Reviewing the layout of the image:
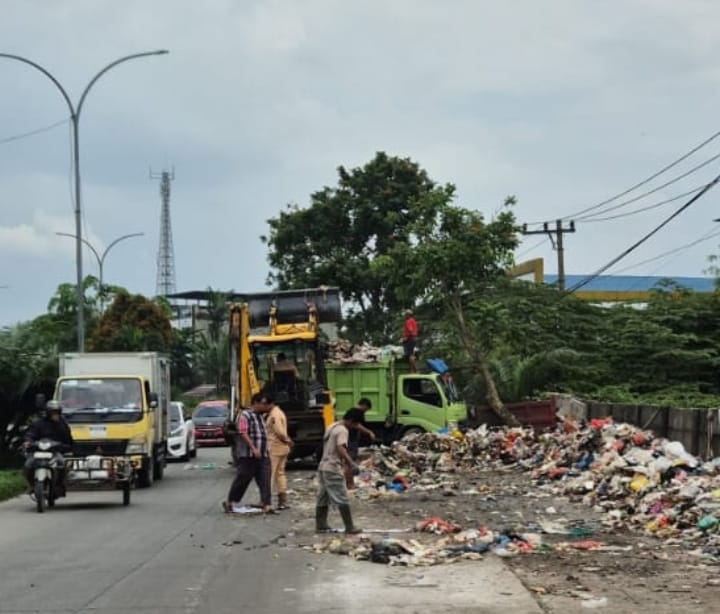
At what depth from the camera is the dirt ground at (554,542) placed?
945 centimetres

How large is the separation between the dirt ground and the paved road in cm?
39

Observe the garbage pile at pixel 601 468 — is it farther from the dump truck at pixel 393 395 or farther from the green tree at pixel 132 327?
the green tree at pixel 132 327

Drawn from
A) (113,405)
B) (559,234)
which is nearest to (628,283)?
(559,234)

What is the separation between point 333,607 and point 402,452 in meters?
17.2

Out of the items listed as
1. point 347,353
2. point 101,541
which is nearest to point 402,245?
point 347,353

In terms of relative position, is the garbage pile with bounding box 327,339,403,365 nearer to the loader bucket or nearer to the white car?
the loader bucket

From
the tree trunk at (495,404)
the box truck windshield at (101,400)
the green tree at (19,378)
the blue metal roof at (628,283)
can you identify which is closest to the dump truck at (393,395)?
the tree trunk at (495,404)

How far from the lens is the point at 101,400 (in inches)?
849

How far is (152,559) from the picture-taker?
12148 mm

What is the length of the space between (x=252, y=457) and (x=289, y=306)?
1053cm

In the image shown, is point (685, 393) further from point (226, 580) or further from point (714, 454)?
point (226, 580)

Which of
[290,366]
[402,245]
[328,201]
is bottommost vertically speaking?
[290,366]

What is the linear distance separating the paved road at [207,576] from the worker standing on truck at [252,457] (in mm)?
795

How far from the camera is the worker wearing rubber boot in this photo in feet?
46.1
